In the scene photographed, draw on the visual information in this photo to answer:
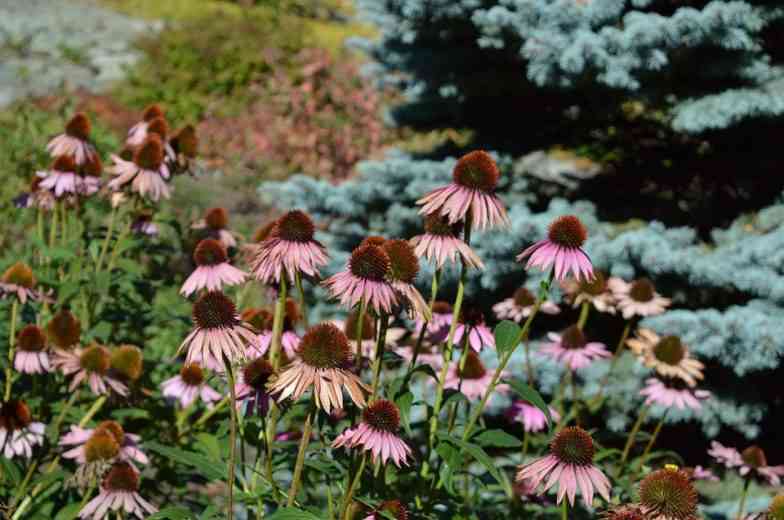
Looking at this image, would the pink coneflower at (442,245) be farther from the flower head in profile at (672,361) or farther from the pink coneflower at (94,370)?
the flower head in profile at (672,361)

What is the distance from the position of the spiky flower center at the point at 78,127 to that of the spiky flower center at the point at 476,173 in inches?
61.4

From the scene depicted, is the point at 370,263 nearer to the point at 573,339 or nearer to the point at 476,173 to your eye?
the point at 476,173

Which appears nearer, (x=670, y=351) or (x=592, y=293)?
(x=670, y=351)

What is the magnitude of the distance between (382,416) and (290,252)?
410 millimetres

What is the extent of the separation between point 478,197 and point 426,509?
702 millimetres

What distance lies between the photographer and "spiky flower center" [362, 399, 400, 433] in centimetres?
185

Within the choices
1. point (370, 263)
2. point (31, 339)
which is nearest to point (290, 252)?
point (370, 263)

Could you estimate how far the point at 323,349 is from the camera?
5.94ft

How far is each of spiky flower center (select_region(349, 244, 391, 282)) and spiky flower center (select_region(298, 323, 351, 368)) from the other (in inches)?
6.1

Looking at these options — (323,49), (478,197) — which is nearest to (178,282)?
(478,197)

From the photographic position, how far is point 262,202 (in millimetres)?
6613

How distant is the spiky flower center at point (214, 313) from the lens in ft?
6.12

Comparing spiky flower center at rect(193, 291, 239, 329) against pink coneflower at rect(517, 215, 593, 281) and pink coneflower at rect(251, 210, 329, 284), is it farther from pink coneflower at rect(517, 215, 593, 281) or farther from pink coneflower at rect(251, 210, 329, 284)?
pink coneflower at rect(517, 215, 593, 281)

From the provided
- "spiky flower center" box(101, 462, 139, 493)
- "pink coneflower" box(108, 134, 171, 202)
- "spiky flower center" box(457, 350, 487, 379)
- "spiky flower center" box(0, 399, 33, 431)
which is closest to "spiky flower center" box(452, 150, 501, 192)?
"spiky flower center" box(457, 350, 487, 379)
